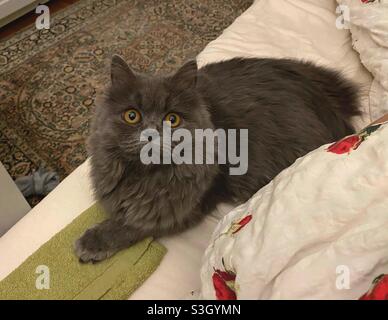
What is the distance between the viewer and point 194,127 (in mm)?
987

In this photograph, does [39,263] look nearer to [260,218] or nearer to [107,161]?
[107,161]

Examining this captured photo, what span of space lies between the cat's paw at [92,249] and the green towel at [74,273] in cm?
2

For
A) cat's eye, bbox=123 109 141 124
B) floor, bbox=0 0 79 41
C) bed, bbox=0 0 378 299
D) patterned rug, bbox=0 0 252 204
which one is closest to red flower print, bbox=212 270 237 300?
bed, bbox=0 0 378 299

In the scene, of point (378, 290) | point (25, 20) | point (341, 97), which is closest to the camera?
point (378, 290)

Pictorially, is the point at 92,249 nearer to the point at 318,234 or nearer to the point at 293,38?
the point at 318,234

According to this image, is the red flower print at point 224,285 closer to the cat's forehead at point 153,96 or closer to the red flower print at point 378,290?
the red flower print at point 378,290

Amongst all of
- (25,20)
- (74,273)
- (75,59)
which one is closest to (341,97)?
(74,273)

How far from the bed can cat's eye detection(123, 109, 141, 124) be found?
0.31m

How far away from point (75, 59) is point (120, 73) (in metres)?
1.56

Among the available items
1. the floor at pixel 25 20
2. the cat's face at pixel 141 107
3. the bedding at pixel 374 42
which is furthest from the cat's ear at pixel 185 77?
the floor at pixel 25 20

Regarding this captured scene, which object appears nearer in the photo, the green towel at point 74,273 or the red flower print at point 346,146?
the red flower print at point 346,146

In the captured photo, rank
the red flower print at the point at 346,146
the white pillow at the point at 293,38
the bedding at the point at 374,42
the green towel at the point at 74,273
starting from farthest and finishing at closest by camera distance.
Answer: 1. the white pillow at the point at 293,38
2. the bedding at the point at 374,42
3. the green towel at the point at 74,273
4. the red flower print at the point at 346,146

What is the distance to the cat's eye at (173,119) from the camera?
97 cm

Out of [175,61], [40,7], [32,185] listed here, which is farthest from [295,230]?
[40,7]
